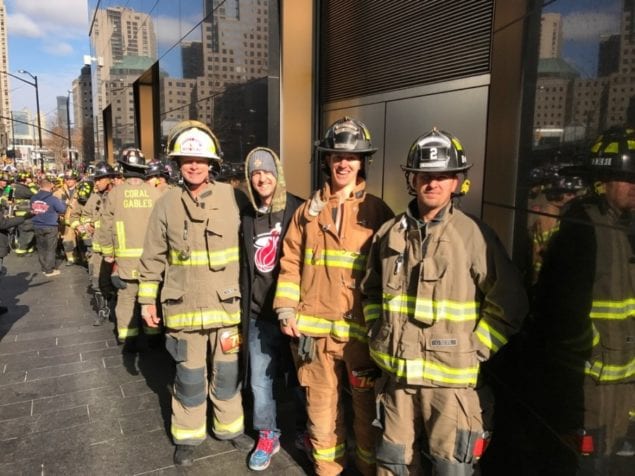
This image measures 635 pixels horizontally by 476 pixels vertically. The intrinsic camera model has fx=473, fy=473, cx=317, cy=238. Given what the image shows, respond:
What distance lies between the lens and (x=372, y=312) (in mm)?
2568

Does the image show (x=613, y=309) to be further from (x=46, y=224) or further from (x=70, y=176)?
(x=70, y=176)

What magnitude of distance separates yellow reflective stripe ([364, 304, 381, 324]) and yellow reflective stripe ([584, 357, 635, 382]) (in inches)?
39.1

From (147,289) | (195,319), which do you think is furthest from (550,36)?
(147,289)

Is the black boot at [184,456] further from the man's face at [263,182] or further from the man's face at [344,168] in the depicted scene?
the man's face at [344,168]

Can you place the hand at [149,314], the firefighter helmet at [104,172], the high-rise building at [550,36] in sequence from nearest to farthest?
the high-rise building at [550,36] < the hand at [149,314] < the firefighter helmet at [104,172]

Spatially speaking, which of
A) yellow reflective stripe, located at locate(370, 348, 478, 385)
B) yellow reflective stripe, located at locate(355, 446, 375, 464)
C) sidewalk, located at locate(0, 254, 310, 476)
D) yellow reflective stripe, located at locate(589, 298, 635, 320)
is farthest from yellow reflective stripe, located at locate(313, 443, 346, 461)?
yellow reflective stripe, located at locate(589, 298, 635, 320)

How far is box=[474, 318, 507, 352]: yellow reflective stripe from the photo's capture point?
220 cm

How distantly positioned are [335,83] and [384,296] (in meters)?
3.71

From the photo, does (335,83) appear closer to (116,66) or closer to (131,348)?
(131,348)

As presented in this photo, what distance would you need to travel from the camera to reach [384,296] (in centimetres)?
240

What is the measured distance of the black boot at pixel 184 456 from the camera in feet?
10.5

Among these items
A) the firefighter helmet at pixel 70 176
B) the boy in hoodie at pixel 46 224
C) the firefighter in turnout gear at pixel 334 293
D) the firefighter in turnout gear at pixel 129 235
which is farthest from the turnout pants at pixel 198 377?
the firefighter helmet at pixel 70 176

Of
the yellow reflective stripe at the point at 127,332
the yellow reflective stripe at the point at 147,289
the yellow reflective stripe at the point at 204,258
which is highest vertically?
the yellow reflective stripe at the point at 204,258

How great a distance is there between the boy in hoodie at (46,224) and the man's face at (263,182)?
27.7 ft
